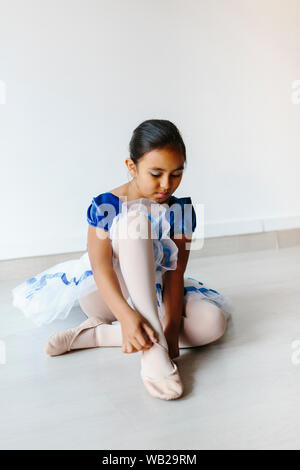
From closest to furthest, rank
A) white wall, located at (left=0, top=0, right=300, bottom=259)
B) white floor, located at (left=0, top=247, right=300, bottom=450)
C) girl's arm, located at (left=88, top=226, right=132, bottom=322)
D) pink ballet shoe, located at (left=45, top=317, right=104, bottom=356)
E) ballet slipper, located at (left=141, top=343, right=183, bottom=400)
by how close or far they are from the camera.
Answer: white floor, located at (left=0, top=247, right=300, bottom=450) < ballet slipper, located at (left=141, top=343, right=183, bottom=400) < girl's arm, located at (left=88, top=226, right=132, bottom=322) < pink ballet shoe, located at (left=45, top=317, right=104, bottom=356) < white wall, located at (left=0, top=0, right=300, bottom=259)

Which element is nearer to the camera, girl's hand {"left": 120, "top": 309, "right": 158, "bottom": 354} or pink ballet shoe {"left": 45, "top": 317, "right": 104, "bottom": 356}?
girl's hand {"left": 120, "top": 309, "right": 158, "bottom": 354}

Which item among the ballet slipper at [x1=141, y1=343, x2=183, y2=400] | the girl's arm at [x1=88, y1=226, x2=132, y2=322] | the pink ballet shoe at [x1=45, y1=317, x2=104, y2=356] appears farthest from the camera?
the pink ballet shoe at [x1=45, y1=317, x2=104, y2=356]

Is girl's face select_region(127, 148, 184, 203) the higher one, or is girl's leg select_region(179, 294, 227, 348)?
girl's face select_region(127, 148, 184, 203)

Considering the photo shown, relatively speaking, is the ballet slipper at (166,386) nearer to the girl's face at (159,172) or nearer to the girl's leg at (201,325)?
the girl's leg at (201,325)

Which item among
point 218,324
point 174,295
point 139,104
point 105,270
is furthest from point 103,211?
point 139,104

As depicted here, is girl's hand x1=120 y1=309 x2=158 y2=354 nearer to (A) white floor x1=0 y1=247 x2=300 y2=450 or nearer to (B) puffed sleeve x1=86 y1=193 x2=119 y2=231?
(A) white floor x1=0 y1=247 x2=300 y2=450

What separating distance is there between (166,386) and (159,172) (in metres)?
0.42

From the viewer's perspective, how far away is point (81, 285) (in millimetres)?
1273

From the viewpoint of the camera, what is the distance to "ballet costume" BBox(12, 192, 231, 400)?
0.98m

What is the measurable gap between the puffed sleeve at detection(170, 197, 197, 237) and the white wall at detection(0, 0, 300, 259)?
921 mm

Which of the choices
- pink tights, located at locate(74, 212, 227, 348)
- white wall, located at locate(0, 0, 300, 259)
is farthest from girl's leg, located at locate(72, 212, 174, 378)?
white wall, located at locate(0, 0, 300, 259)

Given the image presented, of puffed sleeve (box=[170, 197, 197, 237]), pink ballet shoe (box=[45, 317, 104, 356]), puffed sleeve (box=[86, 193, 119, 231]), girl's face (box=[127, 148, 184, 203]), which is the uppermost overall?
girl's face (box=[127, 148, 184, 203])

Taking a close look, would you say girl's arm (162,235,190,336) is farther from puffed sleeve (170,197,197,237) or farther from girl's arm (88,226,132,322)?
girl's arm (88,226,132,322)
